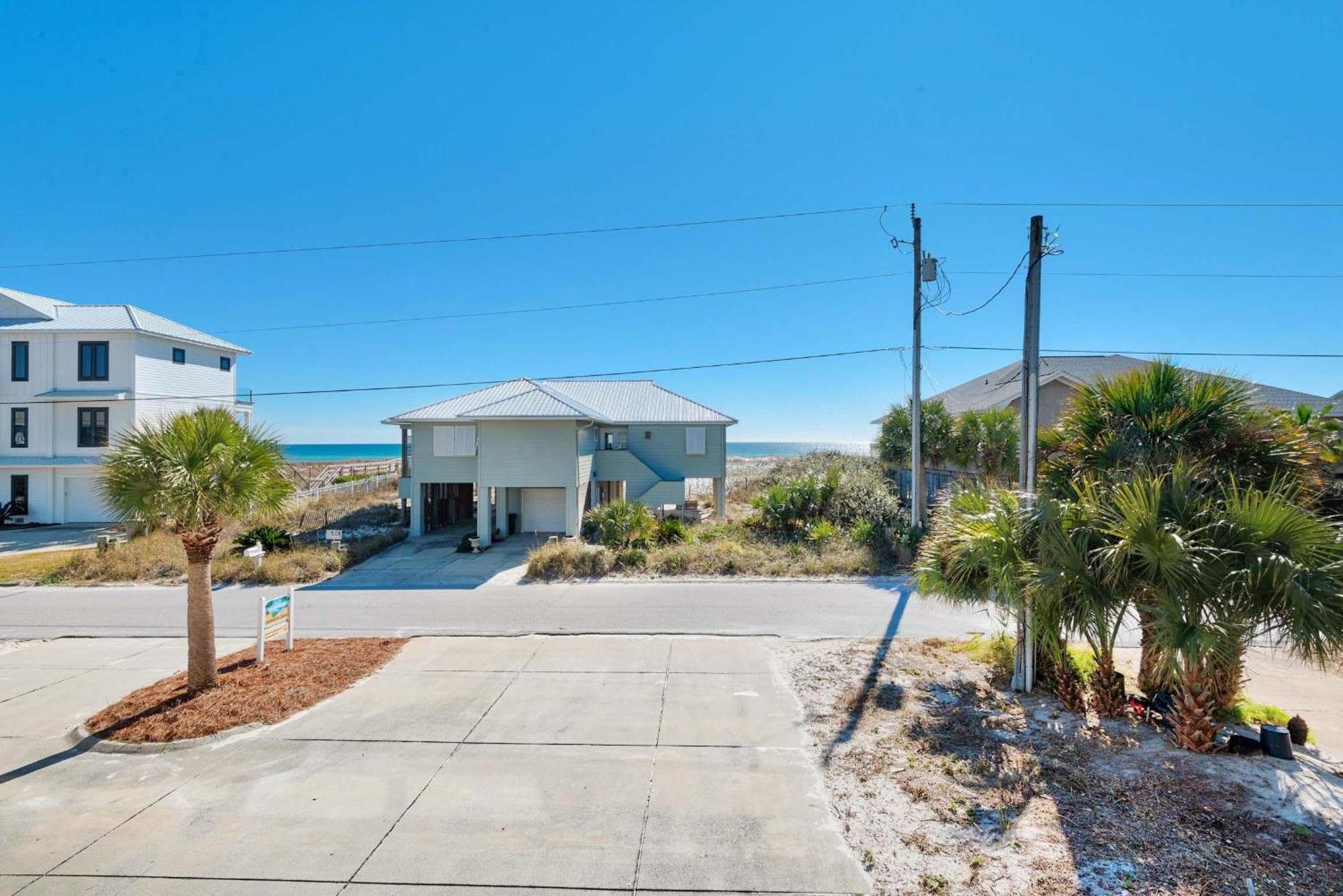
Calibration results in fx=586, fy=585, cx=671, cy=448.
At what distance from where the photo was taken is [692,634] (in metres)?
10.4

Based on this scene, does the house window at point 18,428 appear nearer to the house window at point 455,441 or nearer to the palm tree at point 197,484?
the house window at point 455,441

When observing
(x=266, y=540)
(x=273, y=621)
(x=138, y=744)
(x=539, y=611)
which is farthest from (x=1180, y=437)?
(x=266, y=540)

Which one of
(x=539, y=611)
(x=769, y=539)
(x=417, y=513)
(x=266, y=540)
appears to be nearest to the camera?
(x=539, y=611)

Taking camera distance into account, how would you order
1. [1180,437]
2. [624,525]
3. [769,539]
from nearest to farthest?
[1180,437], [624,525], [769,539]

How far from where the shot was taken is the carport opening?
23.0 meters

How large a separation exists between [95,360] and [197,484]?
26.4 meters

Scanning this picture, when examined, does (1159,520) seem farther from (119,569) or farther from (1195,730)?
(119,569)

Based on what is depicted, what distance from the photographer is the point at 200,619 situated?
24.5ft

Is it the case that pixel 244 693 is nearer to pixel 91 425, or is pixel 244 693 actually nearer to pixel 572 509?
pixel 572 509

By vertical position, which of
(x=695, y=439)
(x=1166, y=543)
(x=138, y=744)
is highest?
(x=695, y=439)

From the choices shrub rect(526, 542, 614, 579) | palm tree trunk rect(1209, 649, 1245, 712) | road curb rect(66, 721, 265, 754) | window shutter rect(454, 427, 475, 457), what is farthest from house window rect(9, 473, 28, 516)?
palm tree trunk rect(1209, 649, 1245, 712)

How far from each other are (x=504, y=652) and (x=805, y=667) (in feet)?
15.4

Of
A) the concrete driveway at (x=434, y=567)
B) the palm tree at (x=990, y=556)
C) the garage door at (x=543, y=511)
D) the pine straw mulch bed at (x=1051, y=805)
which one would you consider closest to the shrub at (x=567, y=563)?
the concrete driveway at (x=434, y=567)

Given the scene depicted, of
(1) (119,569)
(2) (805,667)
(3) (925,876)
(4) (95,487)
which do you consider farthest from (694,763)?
(1) (119,569)
